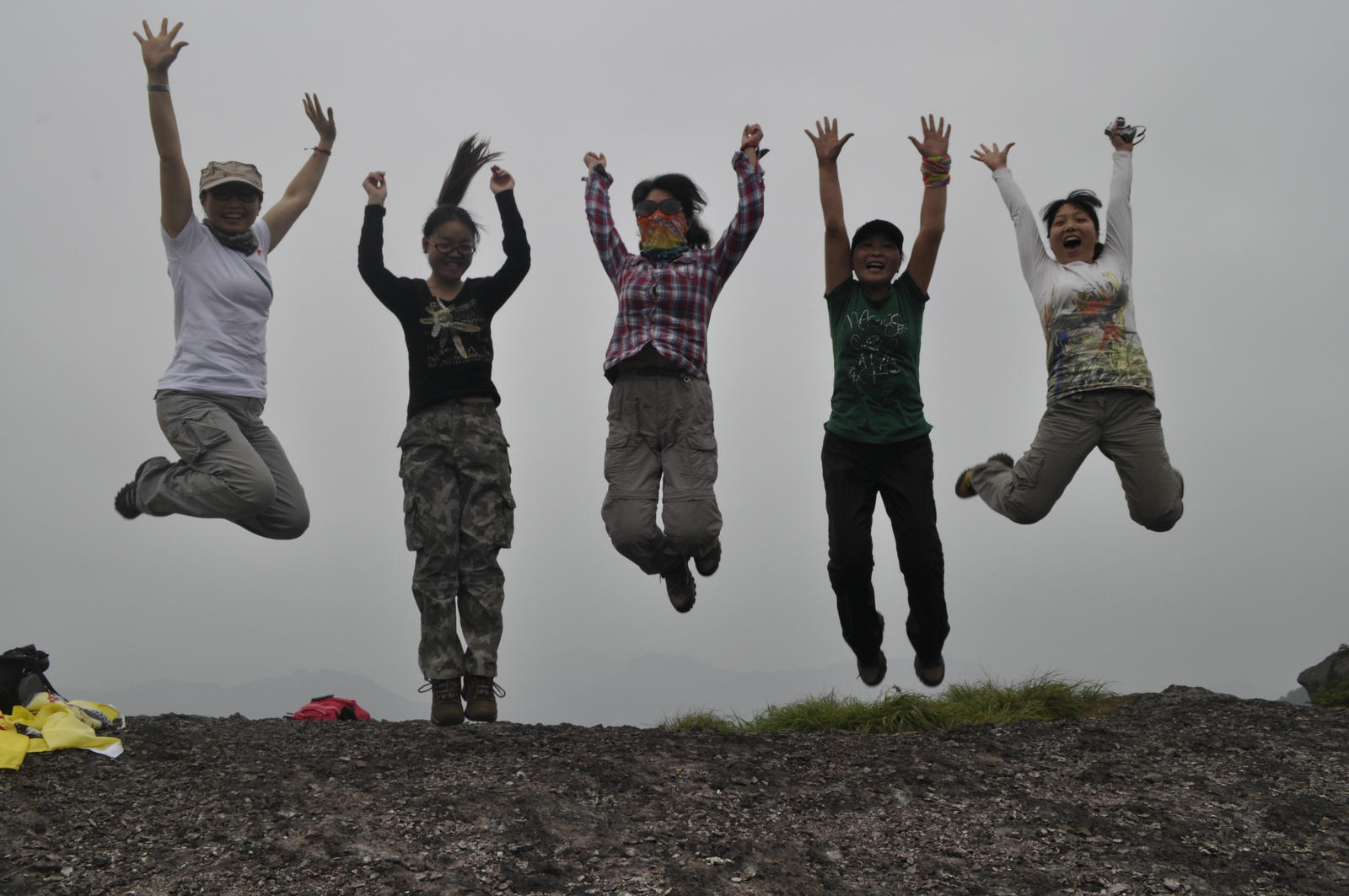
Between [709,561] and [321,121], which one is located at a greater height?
[321,121]

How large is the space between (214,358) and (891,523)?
4534 millimetres

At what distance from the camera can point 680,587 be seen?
23.1 feet

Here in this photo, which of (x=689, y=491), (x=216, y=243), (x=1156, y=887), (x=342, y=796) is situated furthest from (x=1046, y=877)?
(x=216, y=243)

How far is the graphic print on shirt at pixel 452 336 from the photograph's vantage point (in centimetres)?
668

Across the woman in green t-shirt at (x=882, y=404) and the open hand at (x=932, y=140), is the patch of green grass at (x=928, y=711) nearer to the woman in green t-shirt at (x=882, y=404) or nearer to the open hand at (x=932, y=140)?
the woman in green t-shirt at (x=882, y=404)

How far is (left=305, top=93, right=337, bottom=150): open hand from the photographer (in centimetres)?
740

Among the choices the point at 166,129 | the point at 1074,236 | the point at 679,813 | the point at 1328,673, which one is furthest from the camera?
the point at 1328,673

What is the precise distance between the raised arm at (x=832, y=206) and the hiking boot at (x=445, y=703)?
359cm

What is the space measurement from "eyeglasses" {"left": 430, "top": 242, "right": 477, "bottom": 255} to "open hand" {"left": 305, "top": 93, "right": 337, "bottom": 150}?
4.31 ft

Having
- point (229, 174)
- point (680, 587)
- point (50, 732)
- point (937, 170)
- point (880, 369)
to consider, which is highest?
point (229, 174)

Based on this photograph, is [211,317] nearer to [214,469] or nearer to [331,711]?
[214,469]

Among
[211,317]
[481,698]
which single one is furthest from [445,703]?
[211,317]

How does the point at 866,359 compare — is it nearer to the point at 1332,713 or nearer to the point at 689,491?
the point at 689,491

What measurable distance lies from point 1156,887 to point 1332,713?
386 cm
